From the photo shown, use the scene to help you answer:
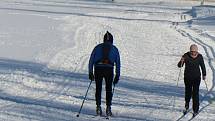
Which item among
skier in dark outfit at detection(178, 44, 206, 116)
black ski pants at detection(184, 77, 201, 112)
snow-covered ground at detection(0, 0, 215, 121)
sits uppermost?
skier in dark outfit at detection(178, 44, 206, 116)

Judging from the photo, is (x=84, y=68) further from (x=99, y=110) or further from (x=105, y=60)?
(x=105, y=60)

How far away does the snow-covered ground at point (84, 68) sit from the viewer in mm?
12297

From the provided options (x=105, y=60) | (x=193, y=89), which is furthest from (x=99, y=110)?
(x=193, y=89)

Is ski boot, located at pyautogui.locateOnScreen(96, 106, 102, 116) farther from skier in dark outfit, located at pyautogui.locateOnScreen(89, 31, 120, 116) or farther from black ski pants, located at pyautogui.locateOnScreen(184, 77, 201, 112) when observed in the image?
black ski pants, located at pyautogui.locateOnScreen(184, 77, 201, 112)

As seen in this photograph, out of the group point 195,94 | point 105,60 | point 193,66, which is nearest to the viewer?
point 105,60

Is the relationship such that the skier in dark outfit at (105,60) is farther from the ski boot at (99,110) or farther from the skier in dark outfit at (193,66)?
the skier in dark outfit at (193,66)

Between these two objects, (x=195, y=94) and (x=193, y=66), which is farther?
(x=195, y=94)

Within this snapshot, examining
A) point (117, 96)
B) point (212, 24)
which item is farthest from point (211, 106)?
point (212, 24)

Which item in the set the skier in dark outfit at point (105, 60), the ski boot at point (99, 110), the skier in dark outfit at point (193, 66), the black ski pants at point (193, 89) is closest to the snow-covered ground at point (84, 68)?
the ski boot at point (99, 110)

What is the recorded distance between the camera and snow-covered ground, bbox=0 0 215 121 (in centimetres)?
1230

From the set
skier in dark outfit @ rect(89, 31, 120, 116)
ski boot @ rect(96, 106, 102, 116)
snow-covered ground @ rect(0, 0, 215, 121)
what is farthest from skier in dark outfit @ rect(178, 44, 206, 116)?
ski boot @ rect(96, 106, 102, 116)

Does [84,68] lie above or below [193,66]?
below

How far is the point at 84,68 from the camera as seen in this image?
19.6m

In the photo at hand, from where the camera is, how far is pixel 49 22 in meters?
39.5
